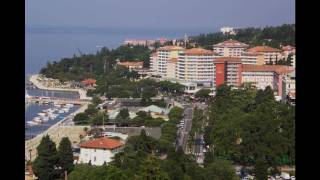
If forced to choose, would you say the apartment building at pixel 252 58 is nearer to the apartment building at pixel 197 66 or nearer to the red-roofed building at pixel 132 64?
the apartment building at pixel 197 66

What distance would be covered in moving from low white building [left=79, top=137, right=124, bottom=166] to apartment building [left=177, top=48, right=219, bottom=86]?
728 centimetres

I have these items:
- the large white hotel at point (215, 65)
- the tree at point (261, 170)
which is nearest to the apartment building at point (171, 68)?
the large white hotel at point (215, 65)

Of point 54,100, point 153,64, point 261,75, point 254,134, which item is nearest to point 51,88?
point 54,100

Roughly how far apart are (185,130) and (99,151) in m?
2.47

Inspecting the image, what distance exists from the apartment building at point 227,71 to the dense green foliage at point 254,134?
13.0ft

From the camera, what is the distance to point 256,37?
1681 centimetres

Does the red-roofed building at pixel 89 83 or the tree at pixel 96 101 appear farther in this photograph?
the red-roofed building at pixel 89 83

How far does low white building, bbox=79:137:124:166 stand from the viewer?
→ 697 centimetres

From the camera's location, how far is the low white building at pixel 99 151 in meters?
6.97

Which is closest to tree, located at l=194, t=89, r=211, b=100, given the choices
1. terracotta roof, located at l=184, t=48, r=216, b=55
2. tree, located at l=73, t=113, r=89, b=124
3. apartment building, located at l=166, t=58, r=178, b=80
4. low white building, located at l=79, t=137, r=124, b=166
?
terracotta roof, located at l=184, t=48, r=216, b=55

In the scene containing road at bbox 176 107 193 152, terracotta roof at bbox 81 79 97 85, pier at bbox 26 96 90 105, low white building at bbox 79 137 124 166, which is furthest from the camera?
terracotta roof at bbox 81 79 97 85

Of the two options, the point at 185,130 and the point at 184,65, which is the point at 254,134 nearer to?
the point at 185,130

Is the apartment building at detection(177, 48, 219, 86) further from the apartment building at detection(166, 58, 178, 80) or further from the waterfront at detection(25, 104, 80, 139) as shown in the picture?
the waterfront at detection(25, 104, 80, 139)
